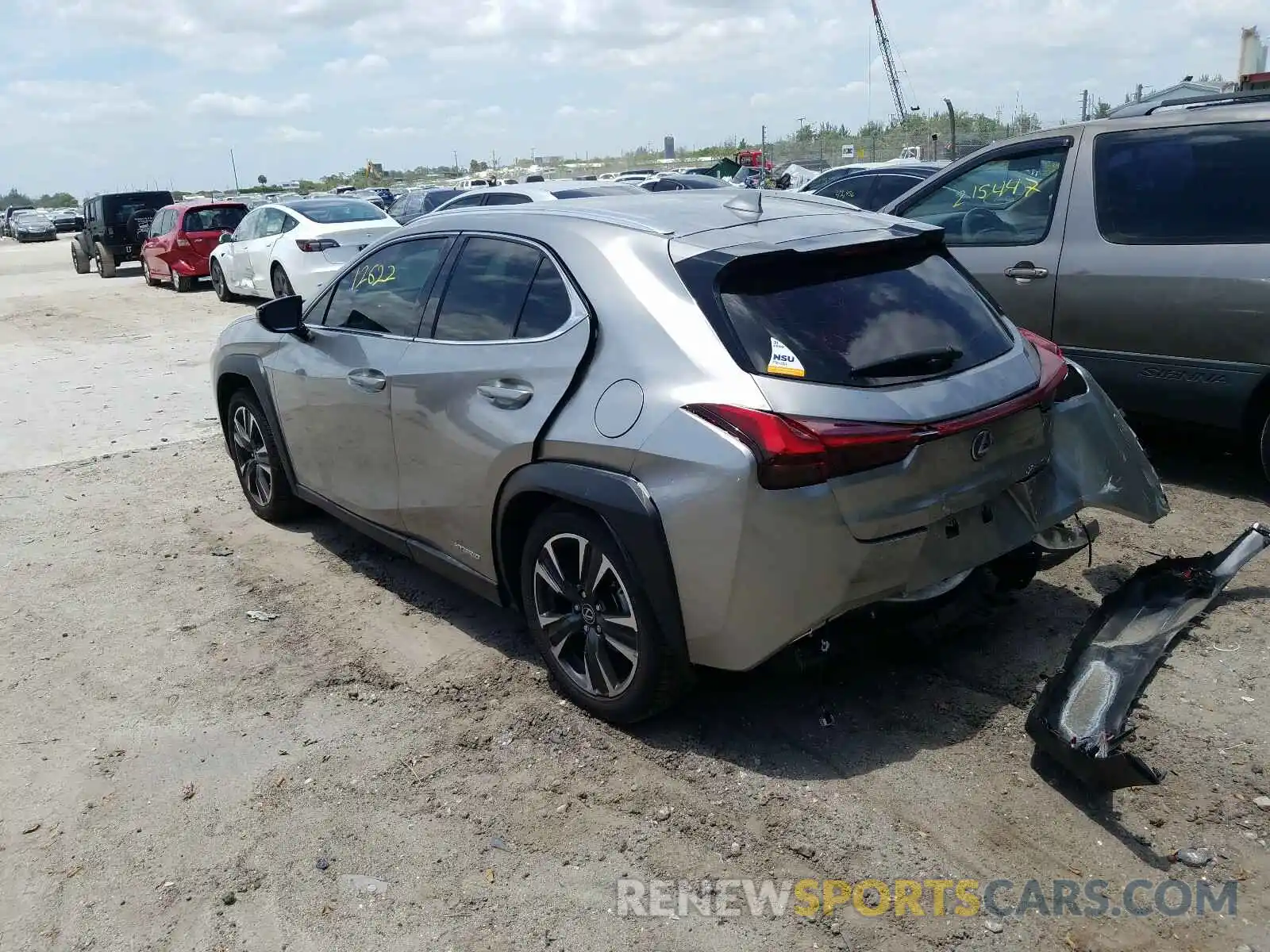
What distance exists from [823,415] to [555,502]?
3.40 feet

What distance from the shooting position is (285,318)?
5.18 meters

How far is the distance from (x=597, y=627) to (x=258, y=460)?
3120 mm

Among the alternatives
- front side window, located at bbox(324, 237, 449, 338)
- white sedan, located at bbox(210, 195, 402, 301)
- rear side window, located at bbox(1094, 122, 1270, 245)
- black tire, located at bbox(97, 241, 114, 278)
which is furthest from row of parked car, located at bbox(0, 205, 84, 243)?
rear side window, located at bbox(1094, 122, 1270, 245)

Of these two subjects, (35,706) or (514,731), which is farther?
(35,706)

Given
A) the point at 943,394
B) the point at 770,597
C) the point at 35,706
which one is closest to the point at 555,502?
the point at 770,597

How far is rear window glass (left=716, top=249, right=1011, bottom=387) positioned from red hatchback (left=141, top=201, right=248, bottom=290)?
1796cm

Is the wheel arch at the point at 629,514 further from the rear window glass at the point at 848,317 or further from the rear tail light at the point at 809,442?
the rear window glass at the point at 848,317

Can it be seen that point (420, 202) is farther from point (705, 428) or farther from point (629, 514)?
point (705, 428)

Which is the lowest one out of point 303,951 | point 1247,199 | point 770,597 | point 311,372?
point 303,951

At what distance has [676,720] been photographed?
3.75 metres

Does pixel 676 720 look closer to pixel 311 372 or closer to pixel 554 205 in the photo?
pixel 554 205

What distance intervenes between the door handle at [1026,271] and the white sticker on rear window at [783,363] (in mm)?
3395

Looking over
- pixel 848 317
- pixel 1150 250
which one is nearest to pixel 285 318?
pixel 848 317

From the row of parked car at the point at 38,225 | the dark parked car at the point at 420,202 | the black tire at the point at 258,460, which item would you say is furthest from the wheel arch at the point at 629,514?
the row of parked car at the point at 38,225
